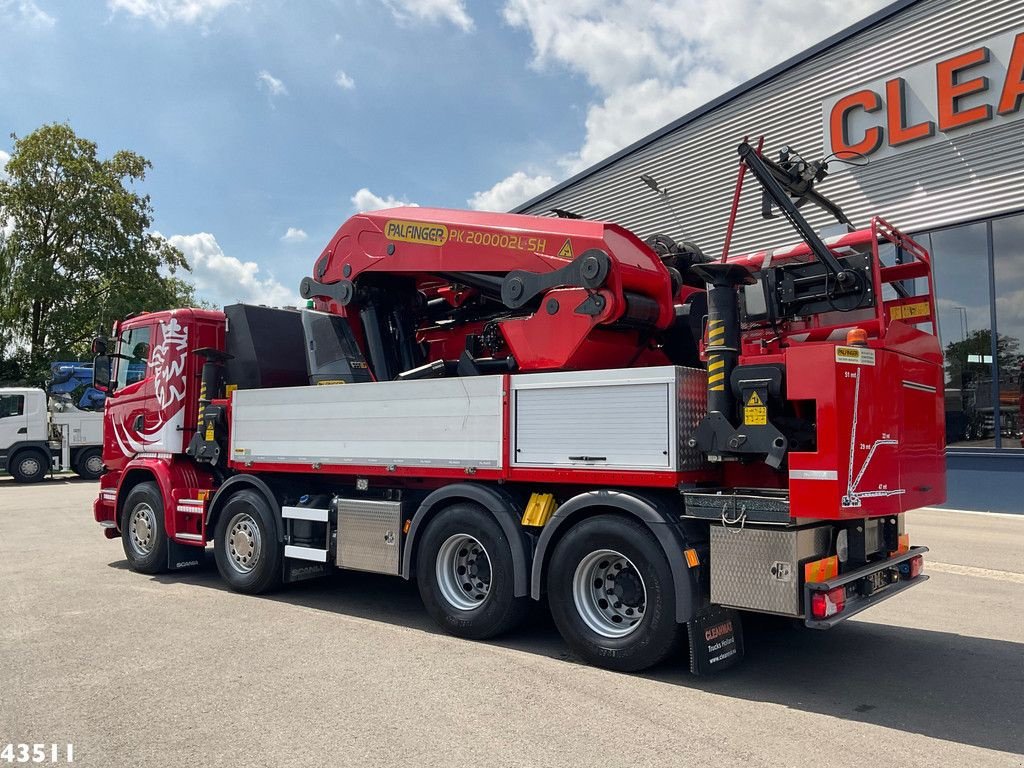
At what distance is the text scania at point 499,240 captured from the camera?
651 cm

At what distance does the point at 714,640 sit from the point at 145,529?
673 centimetres

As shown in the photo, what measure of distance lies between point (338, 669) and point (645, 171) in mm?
16512

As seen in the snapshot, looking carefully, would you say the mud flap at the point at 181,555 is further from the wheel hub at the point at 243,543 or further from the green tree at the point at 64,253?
the green tree at the point at 64,253

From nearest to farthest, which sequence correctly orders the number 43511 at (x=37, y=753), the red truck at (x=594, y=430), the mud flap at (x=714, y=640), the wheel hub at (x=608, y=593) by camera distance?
the number 43511 at (x=37, y=753), the red truck at (x=594, y=430), the mud flap at (x=714, y=640), the wheel hub at (x=608, y=593)

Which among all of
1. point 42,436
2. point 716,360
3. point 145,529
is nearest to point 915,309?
point 716,360

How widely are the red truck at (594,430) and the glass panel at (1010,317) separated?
30.5 ft

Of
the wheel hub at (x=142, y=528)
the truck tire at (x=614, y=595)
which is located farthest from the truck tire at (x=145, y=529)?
the truck tire at (x=614, y=595)

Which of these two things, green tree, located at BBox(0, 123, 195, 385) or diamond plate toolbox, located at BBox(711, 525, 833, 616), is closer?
diamond plate toolbox, located at BBox(711, 525, 833, 616)

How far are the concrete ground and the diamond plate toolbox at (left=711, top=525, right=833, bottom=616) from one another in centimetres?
62

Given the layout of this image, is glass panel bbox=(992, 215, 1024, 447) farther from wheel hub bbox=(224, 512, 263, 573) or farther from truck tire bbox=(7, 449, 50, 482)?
truck tire bbox=(7, 449, 50, 482)

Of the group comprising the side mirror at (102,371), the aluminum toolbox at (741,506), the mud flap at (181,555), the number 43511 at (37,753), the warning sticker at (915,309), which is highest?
the warning sticker at (915,309)

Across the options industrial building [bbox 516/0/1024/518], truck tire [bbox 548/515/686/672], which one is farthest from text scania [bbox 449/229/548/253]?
industrial building [bbox 516/0/1024/518]

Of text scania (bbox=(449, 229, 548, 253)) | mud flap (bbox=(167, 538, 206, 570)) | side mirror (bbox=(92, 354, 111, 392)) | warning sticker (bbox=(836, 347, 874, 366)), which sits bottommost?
mud flap (bbox=(167, 538, 206, 570))

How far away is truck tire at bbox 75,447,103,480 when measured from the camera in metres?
24.9
